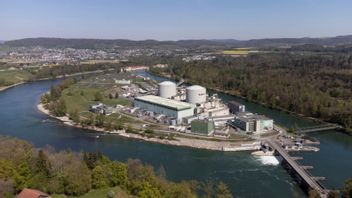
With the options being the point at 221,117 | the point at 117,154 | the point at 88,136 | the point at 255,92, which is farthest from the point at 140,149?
the point at 255,92

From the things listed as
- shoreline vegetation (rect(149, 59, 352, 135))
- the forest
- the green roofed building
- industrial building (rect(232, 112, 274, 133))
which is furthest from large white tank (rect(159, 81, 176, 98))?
the forest

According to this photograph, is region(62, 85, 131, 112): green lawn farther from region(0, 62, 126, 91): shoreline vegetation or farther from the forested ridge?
the forested ridge

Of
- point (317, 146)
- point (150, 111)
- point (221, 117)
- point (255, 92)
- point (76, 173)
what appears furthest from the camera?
point (255, 92)

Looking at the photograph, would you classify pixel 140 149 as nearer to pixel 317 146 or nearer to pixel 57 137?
pixel 57 137

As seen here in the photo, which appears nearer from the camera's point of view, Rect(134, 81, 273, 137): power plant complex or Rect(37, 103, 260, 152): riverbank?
Rect(37, 103, 260, 152): riverbank

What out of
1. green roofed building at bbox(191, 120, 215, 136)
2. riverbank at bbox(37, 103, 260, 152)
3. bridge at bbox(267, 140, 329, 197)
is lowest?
riverbank at bbox(37, 103, 260, 152)

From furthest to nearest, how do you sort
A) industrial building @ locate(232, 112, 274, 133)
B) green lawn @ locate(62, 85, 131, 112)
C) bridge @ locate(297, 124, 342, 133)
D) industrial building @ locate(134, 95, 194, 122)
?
1. green lawn @ locate(62, 85, 131, 112)
2. industrial building @ locate(134, 95, 194, 122)
3. bridge @ locate(297, 124, 342, 133)
4. industrial building @ locate(232, 112, 274, 133)

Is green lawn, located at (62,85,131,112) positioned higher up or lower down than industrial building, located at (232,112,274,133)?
lower down

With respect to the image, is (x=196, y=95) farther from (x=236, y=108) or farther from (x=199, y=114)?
(x=236, y=108)
